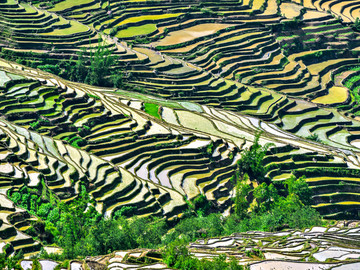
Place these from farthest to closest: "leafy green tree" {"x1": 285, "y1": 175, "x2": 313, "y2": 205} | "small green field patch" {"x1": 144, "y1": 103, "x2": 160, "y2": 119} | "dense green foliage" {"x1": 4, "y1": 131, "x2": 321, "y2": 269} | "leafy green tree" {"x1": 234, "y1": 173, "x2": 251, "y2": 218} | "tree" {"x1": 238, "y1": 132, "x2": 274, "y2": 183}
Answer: "small green field patch" {"x1": 144, "y1": 103, "x2": 160, "y2": 119}, "tree" {"x1": 238, "y1": 132, "x2": 274, "y2": 183}, "leafy green tree" {"x1": 285, "y1": 175, "x2": 313, "y2": 205}, "leafy green tree" {"x1": 234, "y1": 173, "x2": 251, "y2": 218}, "dense green foliage" {"x1": 4, "y1": 131, "x2": 321, "y2": 269}

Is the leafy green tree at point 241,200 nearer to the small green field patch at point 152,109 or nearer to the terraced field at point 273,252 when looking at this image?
the terraced field at point 273,252

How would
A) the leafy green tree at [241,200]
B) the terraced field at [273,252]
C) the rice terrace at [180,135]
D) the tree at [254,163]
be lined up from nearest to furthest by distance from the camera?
the terraced field at [273,252] → the rice terrace at [180,135] → the leafy green tree at [241,200] → the tree at [254,163]

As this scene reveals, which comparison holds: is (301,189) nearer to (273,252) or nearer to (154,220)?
(154,220)

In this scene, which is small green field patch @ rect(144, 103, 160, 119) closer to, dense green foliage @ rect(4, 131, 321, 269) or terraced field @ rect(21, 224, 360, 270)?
dense green foliage @ rect(4, 131, 321, 269)

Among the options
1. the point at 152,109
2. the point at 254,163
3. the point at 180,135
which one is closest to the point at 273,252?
the point at 254,163

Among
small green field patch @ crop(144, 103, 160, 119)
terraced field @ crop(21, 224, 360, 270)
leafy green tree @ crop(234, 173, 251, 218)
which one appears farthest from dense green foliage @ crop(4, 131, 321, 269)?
small green field patch @ crop(144, 103, 160, 119)

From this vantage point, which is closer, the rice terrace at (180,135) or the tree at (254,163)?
the rice terrace at (180,135)

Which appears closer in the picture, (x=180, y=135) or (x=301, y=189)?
(x=301, y=189)

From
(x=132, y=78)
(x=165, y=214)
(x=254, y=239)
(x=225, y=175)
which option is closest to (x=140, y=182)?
(x=165, y=214)

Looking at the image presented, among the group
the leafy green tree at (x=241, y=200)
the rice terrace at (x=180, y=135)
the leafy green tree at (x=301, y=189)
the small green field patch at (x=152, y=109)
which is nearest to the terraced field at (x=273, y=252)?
the rice terrace at (x=180, y=135)
